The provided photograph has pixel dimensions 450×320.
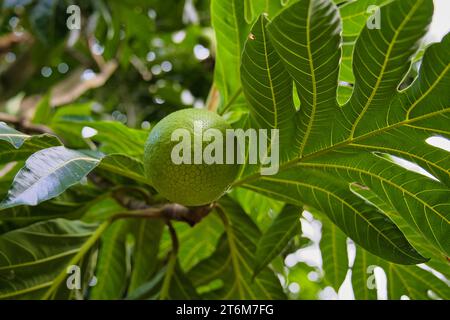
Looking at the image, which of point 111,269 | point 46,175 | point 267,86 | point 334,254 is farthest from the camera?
point 111,269

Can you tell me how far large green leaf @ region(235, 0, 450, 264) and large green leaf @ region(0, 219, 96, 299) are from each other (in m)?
0.40

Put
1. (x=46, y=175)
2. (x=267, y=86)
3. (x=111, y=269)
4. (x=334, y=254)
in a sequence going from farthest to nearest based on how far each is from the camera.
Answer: (x=111, y=269), (x=334, y=254), (x=267, y=86), (x=46, y=175)

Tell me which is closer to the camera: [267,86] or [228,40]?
[267,86]

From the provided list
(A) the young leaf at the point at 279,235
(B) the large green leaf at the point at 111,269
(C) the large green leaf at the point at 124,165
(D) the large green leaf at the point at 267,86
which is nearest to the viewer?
(D) the large green leaf at the point at 267,86

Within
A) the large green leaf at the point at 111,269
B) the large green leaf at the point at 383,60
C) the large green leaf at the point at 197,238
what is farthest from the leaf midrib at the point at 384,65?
the large green leaf at the point at 111,269

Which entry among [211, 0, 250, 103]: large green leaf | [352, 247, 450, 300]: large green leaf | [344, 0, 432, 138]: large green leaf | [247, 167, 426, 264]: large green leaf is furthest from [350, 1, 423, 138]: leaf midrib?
[352, 247, 450, 300]: large green leaf

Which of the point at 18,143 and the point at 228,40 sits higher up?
the point at 228,40

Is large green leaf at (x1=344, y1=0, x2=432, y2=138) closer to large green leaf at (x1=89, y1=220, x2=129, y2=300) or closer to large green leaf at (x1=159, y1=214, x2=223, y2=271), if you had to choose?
large green leaf at (x1=159, y1=214, x2=223, y2=271)

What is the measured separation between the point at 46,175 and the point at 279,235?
0.43m

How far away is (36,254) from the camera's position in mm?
1021

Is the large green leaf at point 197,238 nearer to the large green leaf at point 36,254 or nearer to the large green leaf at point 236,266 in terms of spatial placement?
the large green leaf at point 236,266

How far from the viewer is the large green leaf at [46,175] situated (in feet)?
2.02

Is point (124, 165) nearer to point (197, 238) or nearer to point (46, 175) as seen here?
point (46, 175)

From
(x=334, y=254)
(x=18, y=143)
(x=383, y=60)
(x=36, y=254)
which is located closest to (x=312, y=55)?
(x=383, y=60)
